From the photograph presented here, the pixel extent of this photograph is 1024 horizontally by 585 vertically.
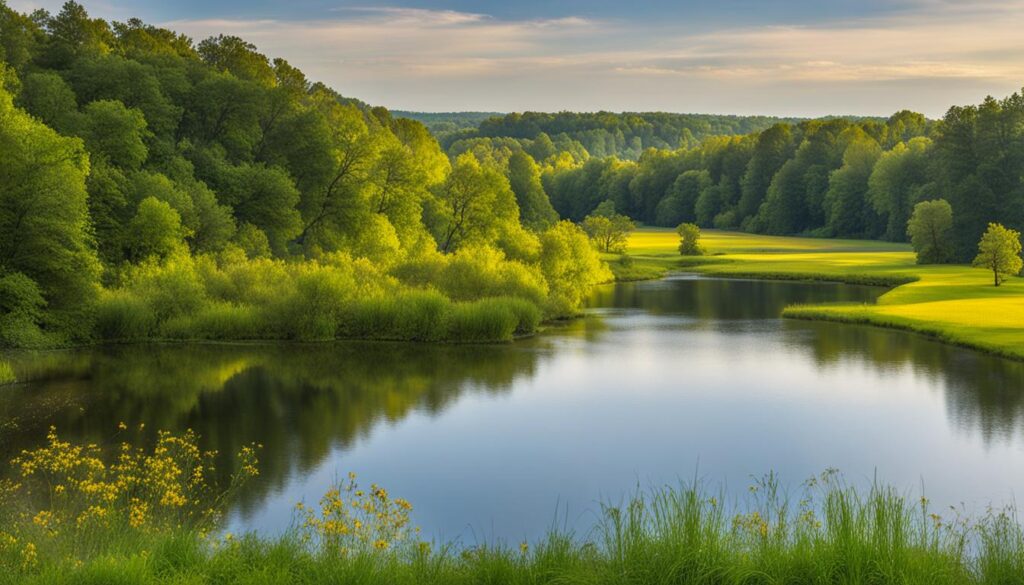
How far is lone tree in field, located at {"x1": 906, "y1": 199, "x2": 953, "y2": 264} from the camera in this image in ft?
246

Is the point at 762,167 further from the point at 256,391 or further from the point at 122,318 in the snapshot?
the point at 256,391

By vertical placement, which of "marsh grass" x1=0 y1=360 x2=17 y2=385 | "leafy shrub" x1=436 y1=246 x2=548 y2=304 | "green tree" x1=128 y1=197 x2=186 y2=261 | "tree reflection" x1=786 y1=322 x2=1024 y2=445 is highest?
"green tree" x1=128 y1=197 x2=186 y2=261

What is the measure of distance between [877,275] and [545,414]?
46626 millimetres

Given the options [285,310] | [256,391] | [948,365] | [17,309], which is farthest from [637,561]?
[285,310]

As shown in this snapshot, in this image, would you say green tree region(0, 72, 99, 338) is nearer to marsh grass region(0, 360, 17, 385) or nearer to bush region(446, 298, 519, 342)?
marsh grass region(0, 360, 17, 385)

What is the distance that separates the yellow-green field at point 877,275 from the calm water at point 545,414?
2778 mm

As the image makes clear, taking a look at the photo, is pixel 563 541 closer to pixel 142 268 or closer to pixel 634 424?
pixel 634 424

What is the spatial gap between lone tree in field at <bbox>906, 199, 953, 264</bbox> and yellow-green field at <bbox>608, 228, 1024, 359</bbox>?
1664 millimetres

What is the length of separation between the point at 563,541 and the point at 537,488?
830 centimetres

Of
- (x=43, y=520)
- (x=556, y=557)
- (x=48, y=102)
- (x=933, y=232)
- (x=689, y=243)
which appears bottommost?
(x=556, y=557)

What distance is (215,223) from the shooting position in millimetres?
45094

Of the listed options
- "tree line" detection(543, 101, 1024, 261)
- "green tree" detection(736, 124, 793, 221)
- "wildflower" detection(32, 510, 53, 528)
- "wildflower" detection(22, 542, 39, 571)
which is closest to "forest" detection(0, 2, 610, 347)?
"wildflower" detection(32, 510, 53, 528)

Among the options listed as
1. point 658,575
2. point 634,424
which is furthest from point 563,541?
point 634,424

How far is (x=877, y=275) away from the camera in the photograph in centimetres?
6669
